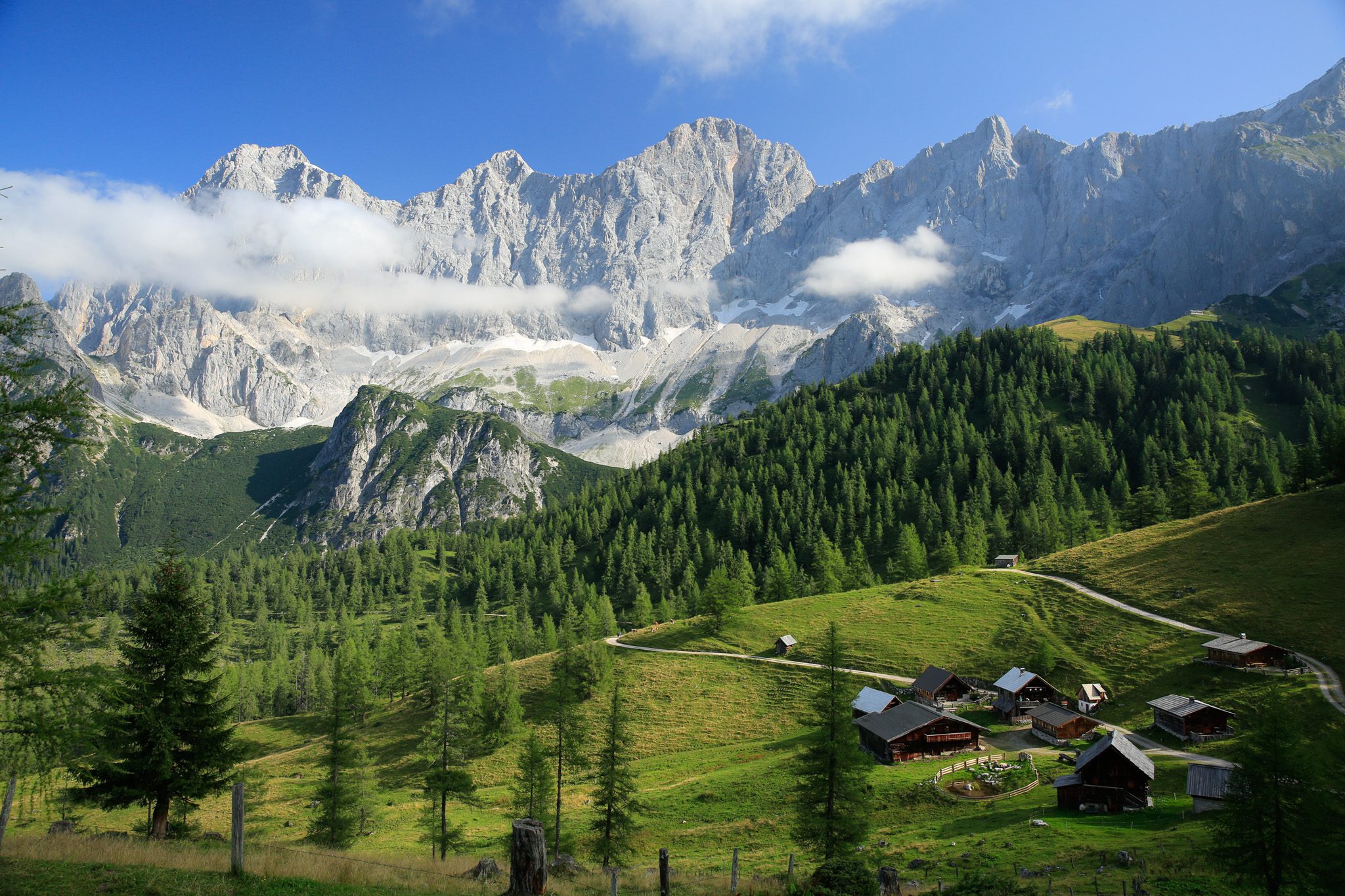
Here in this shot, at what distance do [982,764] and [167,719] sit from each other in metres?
49.0

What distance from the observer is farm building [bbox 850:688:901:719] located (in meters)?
61.3

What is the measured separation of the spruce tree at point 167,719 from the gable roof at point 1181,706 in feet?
198

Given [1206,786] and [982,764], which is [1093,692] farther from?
[1206,786]

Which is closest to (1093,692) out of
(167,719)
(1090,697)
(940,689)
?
(1090,697)

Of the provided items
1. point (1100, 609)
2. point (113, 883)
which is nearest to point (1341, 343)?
point (1100, 609)

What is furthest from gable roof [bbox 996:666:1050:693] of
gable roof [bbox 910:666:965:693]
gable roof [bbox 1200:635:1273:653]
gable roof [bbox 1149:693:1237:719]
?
gable roof [bbox 1200:635:1273:653]

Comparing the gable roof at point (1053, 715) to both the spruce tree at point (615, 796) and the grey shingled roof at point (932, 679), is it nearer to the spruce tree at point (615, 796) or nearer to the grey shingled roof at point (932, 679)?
the grey shingled roof at point (932, 679)

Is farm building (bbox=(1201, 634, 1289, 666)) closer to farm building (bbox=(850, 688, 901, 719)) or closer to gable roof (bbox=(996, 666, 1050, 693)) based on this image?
gable roof (bbox=(996, 666, 1050, 693))

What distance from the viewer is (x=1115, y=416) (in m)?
171

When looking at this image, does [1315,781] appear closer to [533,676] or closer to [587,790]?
[587,790]

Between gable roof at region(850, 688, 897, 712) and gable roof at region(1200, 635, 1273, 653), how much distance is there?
2722 centimetres

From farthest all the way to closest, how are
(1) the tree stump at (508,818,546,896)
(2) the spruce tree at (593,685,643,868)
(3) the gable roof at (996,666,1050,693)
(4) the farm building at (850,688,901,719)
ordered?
(3) the gable roof at (996,666,1050,693) < (4) the farm building at (850,688,901,719) < (2) the spruce tree at (593,685,643,868) < (1) the tree stump at (508,818,546,896)

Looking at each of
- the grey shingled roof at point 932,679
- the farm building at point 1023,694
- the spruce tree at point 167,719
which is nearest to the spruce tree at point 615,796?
the spruce tree at point 167,719

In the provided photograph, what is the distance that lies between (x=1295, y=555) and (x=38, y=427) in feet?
315
